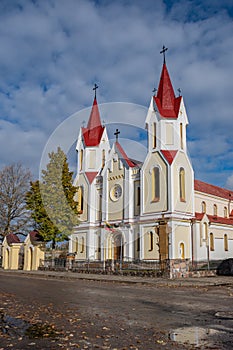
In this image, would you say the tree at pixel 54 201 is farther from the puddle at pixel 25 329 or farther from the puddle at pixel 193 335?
the puddle at pixel 193 335

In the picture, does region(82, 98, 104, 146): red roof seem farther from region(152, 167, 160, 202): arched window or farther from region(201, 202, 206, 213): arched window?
region(201, 202, 206, 213): arched window

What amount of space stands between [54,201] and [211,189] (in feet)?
64.5

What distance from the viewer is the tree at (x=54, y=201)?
32969 millimetres

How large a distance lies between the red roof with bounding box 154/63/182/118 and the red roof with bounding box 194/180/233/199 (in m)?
8.83

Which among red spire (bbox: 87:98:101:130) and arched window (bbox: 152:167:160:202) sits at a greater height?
red spire (bbox: 87:98:101:130)

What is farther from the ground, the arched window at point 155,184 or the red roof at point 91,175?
the red roof at point 91,175

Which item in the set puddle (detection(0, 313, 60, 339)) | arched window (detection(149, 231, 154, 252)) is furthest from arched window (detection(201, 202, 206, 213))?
puddle (detection(0, 313, 60, 339))

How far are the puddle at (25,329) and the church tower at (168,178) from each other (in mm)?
23628

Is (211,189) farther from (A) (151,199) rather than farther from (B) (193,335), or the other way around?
(B) (193,335)

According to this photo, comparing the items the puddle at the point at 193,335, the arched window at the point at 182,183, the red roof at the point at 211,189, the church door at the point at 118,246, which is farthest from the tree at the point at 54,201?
the puddle at the point at 193,335

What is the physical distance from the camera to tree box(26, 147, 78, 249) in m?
33.0

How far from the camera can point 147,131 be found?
1385 inches

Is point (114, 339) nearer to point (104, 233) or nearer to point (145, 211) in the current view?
point (145, 211)

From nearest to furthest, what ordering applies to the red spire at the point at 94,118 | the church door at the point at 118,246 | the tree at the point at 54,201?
the tree at the point at 54,201 → the church door at the point at 118,246 → the red spire at the point at 94,118
